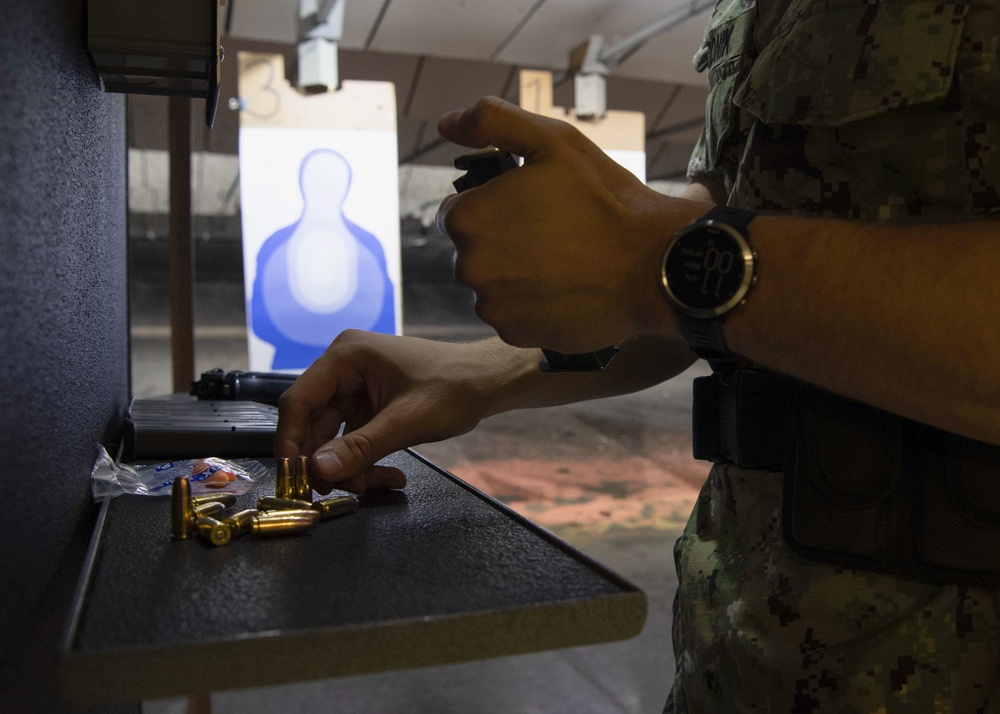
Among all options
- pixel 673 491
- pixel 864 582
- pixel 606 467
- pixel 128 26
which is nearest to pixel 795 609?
pixel 864 582

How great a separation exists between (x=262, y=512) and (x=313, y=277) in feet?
8.06

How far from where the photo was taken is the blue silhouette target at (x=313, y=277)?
276 cm

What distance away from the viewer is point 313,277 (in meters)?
2.80

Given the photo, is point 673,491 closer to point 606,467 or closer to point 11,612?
point 606,467

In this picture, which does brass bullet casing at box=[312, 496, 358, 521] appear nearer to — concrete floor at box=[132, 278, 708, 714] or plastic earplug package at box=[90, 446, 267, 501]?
plastic earplug package at box=[90, 446, 267, 501]

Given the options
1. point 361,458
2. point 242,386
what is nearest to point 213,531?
point 361,458

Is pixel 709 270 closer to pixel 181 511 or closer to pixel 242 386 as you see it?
pixel 181 511

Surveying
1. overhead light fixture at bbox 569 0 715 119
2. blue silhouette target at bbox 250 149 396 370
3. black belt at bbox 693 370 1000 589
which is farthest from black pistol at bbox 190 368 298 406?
overhead light fixture at bbox 569 0 715 119

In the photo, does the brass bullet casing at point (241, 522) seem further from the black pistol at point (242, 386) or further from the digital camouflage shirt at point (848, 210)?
the black pistol at point (242, 386)

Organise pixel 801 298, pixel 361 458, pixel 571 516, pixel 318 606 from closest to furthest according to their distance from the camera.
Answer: pixel 318 606, pixel 801 298, pixel 361 458, pixel 571 516

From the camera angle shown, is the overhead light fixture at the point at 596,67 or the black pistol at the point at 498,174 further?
the overhead light fixture at the point at 596,67

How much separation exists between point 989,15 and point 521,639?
46cm

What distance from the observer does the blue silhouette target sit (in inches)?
109

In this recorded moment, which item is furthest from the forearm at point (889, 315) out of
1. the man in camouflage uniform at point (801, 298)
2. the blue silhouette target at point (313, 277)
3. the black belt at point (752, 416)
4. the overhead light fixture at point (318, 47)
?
the overhead light fixture at point (318, 47)
